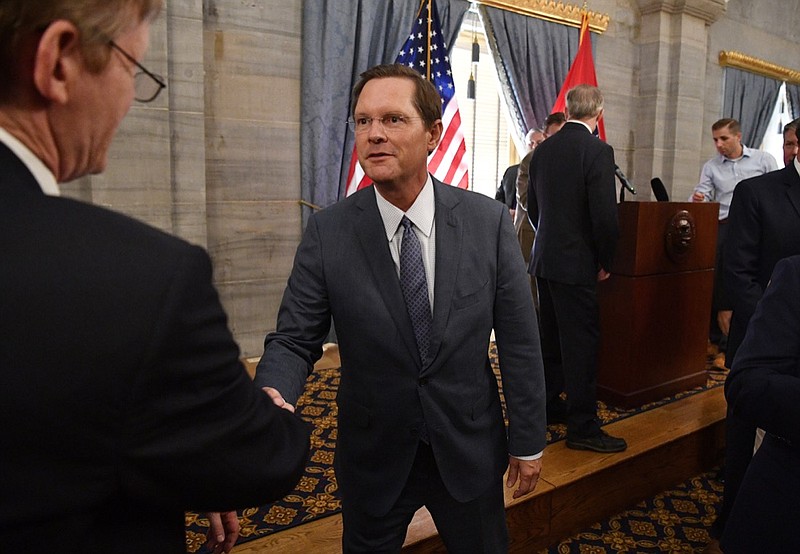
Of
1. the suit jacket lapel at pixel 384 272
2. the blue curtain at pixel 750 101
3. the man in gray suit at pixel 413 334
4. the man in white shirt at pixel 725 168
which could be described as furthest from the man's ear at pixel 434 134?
the blue curtain at pixel 750 101

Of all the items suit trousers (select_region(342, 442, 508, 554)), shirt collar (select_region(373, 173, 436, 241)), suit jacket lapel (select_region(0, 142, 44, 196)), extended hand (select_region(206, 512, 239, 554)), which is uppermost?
suit jacket lapel (select_region(0, 142, 44, 196))

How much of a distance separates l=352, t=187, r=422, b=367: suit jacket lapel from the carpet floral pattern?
1.58 metres

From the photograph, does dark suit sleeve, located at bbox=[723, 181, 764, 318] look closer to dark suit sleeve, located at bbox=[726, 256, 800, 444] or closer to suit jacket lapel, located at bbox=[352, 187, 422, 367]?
dark suit sleeve, located at bbox=[726, 256, 800, 444]

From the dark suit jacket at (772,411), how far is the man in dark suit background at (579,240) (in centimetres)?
153

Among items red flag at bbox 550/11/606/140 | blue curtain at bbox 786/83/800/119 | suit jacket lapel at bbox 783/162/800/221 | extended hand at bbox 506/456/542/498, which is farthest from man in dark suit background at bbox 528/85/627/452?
blue curtain at bbox 786/83/800/119

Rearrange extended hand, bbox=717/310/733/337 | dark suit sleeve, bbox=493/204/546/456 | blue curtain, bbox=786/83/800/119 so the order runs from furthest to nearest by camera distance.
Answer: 1. blue curtain, bbox=786/83/800/119
2. extended hand, bbox=717/310/733/337
3. dark suit sleeve, bbox=493/204/546/456

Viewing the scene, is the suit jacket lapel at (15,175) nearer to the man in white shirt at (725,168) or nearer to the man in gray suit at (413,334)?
the man in gray suit at (413,334)

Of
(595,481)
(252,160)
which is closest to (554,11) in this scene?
(252,160)

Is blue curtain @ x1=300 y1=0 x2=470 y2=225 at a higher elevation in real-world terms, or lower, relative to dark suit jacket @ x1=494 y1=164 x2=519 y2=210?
higher

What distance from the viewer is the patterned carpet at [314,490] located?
7.69ft

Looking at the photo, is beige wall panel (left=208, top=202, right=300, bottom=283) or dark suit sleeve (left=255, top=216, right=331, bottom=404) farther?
beige wall panel (left=208, top=202, right=300, bottom=283)

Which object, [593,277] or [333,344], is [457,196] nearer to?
[593,277]

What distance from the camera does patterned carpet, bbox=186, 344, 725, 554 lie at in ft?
7.69

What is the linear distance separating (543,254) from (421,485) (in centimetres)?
183
